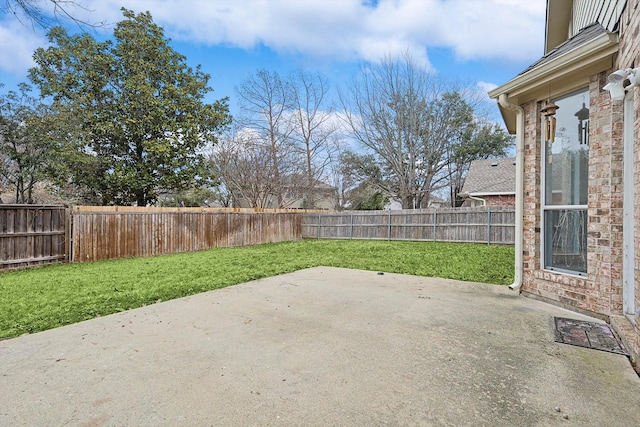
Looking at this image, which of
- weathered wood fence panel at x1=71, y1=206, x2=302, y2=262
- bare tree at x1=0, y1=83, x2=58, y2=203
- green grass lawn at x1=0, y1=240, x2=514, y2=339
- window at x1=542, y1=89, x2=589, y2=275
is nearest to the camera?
window at x1=542, y1=89, x2=589, y2=275

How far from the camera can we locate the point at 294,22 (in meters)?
9.45

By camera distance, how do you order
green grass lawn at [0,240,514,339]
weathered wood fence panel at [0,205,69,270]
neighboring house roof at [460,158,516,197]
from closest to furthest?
green grass lawn at [0,240,514,339] → weathered wood fence panel at [0,205,69,270] → neighboring house roof at [460,158,516,197]

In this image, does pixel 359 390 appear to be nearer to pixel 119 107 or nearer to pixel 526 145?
pixel 526 145

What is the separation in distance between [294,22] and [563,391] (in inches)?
399

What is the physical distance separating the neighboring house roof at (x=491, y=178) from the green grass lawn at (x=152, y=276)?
749 cm

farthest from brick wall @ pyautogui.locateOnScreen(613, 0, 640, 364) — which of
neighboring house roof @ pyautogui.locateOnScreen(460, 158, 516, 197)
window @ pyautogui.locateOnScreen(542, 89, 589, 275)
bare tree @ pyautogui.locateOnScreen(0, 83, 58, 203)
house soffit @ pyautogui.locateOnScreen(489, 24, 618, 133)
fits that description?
bare tree @ pyautogui.locateOnScreen(0, 83, 58, 203)

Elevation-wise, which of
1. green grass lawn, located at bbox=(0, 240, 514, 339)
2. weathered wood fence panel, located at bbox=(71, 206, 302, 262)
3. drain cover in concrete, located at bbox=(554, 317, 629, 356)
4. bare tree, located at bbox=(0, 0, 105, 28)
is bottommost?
green grass lawn, located at bbox=(0, 240, 514, 339)

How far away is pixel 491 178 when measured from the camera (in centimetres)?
1739

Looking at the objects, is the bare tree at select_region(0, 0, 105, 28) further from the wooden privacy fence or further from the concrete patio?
the wooden privacy fence

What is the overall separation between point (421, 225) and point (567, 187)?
9.25m

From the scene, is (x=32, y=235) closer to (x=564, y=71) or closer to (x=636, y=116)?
(x=564, y=71)

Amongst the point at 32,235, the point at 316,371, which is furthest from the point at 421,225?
the point at 32,235

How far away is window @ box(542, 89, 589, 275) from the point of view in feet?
12.7

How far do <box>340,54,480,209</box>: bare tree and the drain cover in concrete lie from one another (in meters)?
17.6
